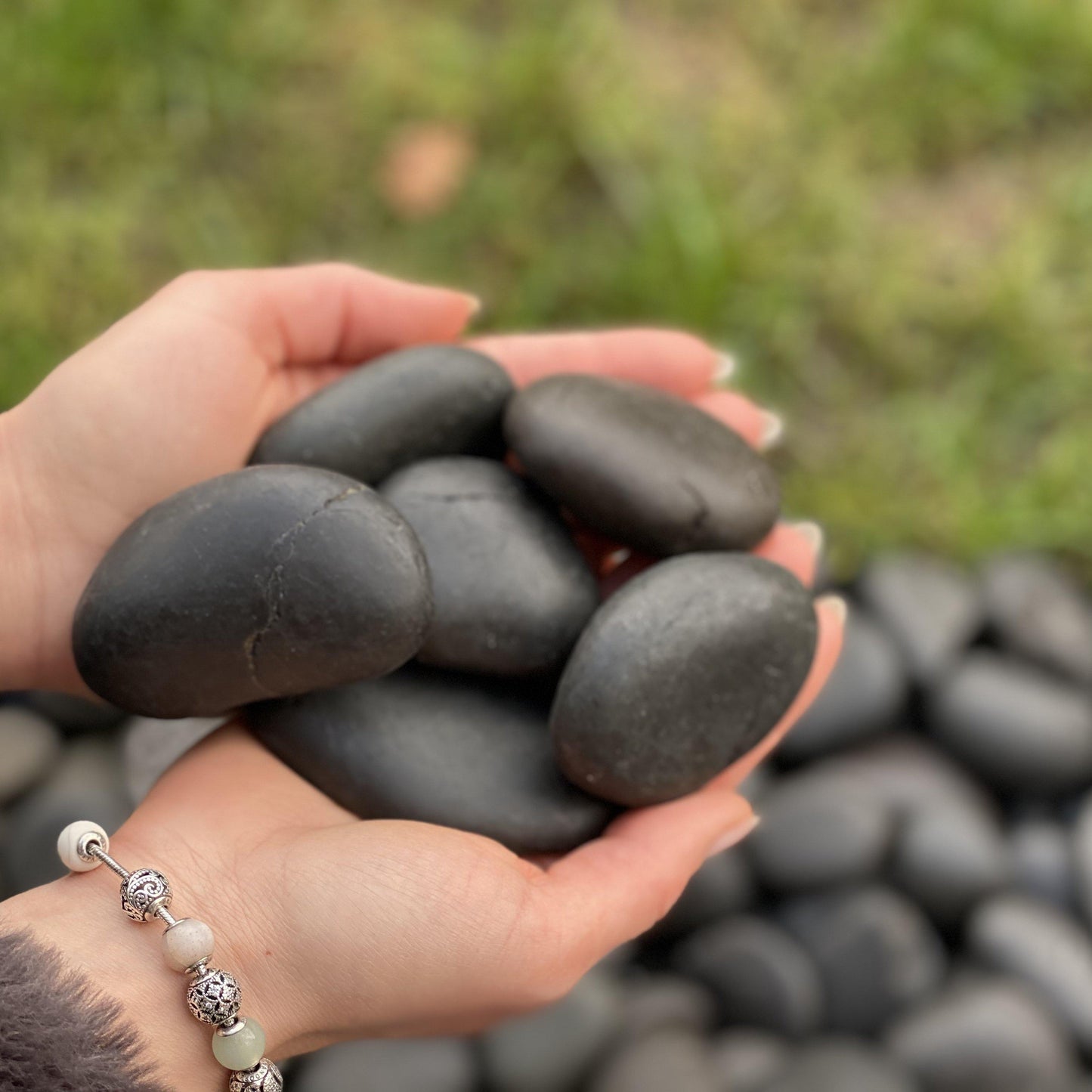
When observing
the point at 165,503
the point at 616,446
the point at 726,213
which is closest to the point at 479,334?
the point at 726,213

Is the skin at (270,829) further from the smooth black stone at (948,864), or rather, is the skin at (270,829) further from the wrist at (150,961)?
the smooth black stone at (948,864)

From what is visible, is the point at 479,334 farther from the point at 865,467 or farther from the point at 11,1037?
the point at 11,1037

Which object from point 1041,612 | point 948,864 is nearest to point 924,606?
point 1041,612

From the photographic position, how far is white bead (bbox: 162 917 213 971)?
3.66 feet

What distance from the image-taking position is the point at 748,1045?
1639mm

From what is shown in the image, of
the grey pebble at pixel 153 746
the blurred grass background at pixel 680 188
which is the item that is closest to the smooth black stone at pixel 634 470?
the grey pebble at pixel 153 746

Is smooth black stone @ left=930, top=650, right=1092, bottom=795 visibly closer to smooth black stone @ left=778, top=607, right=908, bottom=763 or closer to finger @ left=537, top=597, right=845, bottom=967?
smooth black stone @ left=778, top=607, right=908, bottom=763

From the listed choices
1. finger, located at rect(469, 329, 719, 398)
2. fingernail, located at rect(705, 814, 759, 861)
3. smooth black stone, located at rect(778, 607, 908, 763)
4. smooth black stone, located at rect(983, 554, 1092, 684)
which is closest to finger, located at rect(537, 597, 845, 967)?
fingernail, located at rect(705, 814, 759, 861)

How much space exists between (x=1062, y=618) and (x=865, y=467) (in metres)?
0.42

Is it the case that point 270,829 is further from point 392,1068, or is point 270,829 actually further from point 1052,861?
point 1052,861

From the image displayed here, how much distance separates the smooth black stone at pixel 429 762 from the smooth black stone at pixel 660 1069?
1.30 ft

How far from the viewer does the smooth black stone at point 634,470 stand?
56.8 inches

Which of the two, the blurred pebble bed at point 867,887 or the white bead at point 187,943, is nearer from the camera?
the white bead at point 187,943

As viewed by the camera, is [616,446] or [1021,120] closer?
[616,446]
